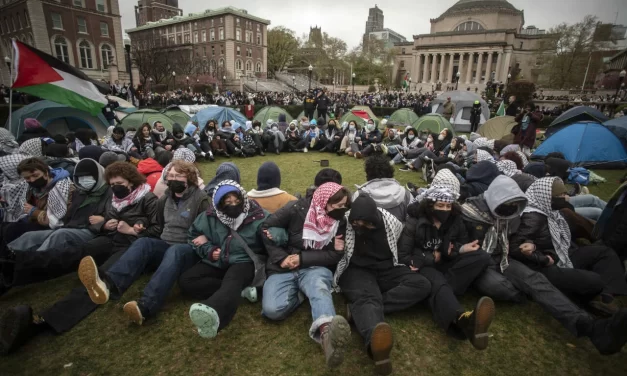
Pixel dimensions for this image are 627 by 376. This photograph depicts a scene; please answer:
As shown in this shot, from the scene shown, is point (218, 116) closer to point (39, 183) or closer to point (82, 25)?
point (39, 183)

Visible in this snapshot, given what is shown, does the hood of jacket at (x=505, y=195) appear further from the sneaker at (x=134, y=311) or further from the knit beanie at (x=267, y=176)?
the sneaker at (x=134, y=311)

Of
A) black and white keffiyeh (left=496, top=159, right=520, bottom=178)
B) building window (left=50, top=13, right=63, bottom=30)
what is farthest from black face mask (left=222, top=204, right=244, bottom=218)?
building window (left=50, top=13, right=63, bottom=30)

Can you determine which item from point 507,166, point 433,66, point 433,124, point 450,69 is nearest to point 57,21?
point 433,124

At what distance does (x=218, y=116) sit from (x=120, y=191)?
32.3 feet

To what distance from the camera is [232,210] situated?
3.04 meters

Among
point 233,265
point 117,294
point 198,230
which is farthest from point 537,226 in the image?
point 117,294

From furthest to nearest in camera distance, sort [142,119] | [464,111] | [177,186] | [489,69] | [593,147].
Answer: [489,69], [464,111], [142,119], [593,147], [177,186]

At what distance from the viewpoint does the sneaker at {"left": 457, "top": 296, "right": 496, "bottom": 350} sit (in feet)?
7.55

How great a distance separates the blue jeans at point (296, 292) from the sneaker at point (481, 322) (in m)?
1.11

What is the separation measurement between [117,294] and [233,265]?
1099mm

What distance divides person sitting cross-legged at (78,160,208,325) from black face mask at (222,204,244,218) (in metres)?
0.60

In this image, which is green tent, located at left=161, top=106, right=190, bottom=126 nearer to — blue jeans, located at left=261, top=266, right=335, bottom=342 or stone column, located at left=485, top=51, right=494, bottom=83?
blue jeans, located at left=261, top=266, right=335, bottom=342

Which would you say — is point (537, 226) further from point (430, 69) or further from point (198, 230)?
point (430, 69)

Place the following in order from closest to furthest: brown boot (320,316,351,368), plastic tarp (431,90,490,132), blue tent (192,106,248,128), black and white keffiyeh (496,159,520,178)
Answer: brown boot (320,316,351,368) → black and white keffiyeh (496,159,520,178) → blue tent (192,106,248,128) → plastic tarp (431,90,490,132)
